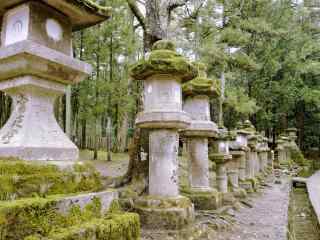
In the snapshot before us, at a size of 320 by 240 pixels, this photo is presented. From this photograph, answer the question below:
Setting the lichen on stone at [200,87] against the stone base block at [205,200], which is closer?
the stone base block at [205,200]

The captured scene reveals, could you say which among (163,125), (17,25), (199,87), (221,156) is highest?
(199,87)

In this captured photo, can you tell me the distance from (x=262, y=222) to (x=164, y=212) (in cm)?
230

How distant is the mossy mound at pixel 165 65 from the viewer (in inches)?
167

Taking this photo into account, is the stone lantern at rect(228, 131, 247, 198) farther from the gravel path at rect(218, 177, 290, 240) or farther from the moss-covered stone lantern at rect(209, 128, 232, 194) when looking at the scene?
the moss-covered stone lantern at rect(209, 128, 232, 194)

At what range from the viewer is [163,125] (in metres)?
4.30

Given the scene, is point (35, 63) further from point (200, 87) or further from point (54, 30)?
point (200, 87)

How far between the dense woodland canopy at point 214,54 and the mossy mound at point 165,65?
1.40 m

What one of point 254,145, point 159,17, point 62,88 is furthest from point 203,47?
point 62,88

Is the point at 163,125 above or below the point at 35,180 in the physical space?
above

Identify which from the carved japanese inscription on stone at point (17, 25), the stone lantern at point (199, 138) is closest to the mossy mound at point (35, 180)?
the carved japanese inscription on stone at point (17, 25)

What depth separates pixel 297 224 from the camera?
7.67 metres

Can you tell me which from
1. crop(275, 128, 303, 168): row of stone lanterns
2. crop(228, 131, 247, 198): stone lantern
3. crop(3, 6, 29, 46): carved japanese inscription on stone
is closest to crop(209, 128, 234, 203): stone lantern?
crop(228, 131, 247, 198): stone lantern

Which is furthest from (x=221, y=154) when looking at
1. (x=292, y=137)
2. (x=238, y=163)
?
(x=292, y=137)

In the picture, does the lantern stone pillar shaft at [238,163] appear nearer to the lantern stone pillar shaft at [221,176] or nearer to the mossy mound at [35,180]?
the lantern stone pillar shaft at [221,176]
